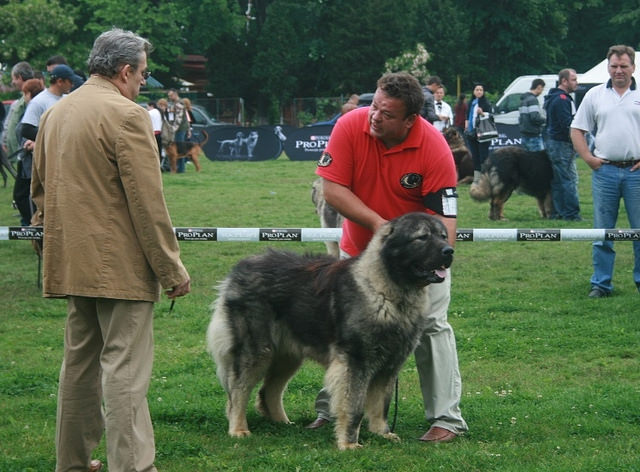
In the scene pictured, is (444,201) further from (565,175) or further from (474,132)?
(474,132)

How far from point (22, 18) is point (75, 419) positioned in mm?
41837

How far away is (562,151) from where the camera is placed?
1510 centimetres

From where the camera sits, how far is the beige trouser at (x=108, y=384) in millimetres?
4402

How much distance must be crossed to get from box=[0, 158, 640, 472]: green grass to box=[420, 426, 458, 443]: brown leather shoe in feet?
0.30

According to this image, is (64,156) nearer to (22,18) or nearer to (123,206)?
(123,206)

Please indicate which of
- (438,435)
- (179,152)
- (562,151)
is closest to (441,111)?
(562,151)

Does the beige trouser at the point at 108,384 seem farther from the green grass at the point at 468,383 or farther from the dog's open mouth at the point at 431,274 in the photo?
the dog's open mouth at the point at 431,274

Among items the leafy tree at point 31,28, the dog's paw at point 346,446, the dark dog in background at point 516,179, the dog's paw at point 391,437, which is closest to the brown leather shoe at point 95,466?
the dog's paw at point 346,446

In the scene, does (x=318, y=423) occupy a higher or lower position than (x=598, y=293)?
lower

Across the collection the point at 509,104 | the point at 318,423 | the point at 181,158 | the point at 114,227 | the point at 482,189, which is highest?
the point at 509,104

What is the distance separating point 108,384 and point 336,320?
1.50 metres

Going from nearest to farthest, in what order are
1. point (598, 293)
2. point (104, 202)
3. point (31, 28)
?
point (104, 202), point (598, 293), point (31, 28)

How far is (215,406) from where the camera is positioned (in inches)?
247

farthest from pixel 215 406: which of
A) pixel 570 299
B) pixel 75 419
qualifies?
pixel 570 299
